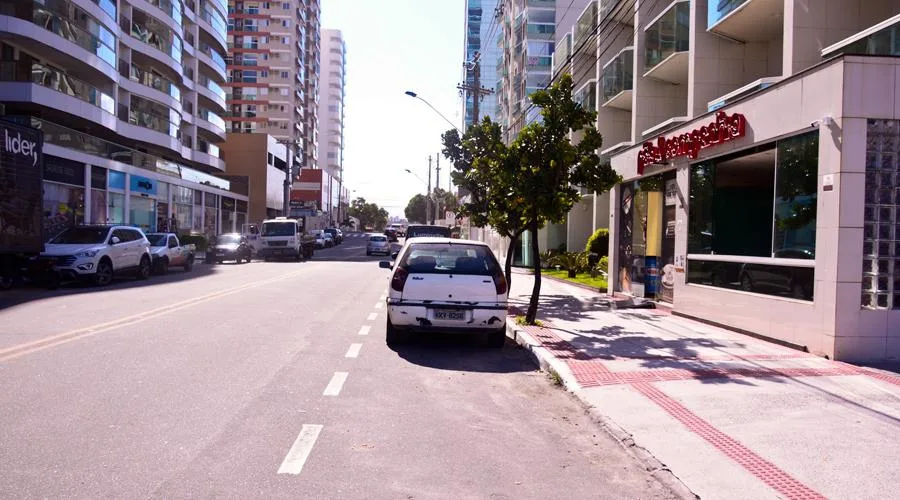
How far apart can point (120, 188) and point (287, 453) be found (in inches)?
1329

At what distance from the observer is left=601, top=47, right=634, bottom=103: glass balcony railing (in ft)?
80.6

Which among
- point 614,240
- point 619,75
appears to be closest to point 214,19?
point 619,75

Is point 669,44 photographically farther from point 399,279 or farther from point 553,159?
point 399,279

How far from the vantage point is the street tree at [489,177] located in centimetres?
1317

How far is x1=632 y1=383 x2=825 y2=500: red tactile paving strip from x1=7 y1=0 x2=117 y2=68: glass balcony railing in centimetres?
3046

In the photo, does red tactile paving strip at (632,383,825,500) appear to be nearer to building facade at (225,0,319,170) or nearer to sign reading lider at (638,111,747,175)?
sign reading lider at (638,111,747,175)

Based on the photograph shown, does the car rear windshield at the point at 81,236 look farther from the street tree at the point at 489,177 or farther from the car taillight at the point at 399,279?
the car taillight at the point at 399,279

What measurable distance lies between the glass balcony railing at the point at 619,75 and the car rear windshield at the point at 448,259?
1596cm

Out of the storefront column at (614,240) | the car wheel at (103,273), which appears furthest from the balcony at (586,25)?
the car wheel at (103,273)

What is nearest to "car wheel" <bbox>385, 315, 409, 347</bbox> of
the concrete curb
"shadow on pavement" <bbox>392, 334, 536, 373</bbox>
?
"shadow on pavement" <bbox>392, 334, 536, 373</bbox>

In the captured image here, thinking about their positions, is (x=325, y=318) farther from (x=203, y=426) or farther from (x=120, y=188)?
(x=120, y=188)

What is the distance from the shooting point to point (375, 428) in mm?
5695

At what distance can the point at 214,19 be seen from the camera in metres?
54.5

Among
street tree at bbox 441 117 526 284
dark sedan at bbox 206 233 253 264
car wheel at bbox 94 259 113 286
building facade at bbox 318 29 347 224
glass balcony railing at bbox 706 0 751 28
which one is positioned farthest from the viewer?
building facade at bbox 318 29 347 224
